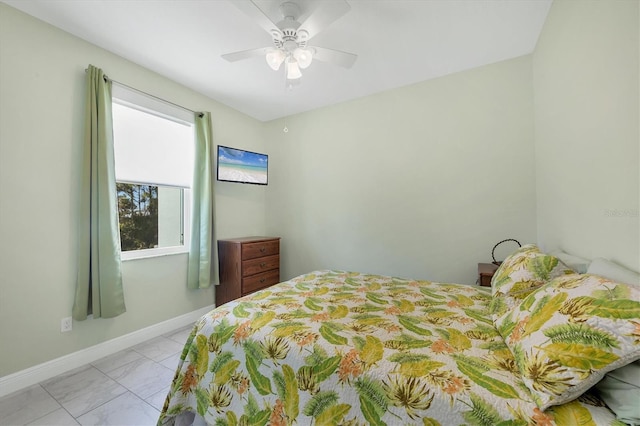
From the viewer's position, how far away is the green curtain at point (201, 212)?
2.90 metres

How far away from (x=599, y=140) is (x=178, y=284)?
138 inches

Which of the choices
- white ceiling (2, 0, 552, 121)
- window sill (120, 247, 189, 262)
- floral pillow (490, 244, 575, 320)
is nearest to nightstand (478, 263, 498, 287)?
floral pillow (490, 244, 575, 320)

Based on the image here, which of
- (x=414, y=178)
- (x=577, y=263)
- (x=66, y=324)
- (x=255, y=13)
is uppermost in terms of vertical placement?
(x=255, y=13)

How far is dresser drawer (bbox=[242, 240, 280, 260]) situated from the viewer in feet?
10.0

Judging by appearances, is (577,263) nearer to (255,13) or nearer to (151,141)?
(255,13)

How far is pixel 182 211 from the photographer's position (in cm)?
299

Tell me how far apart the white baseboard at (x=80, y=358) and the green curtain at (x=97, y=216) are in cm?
32

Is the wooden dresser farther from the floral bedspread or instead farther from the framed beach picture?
the floral bedspread

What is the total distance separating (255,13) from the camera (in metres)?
1.57

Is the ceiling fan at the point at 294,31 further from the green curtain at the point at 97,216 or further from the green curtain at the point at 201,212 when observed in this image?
the green curtain at the point at 201,212

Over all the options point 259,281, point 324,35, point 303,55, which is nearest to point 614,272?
point 303,55

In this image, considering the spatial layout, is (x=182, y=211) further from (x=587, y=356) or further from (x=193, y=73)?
(x=587, y=356)

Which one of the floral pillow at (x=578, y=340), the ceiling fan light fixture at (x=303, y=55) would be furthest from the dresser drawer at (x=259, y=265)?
the floral pillow at (x=578, y=340)

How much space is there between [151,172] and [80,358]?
5.49ft
